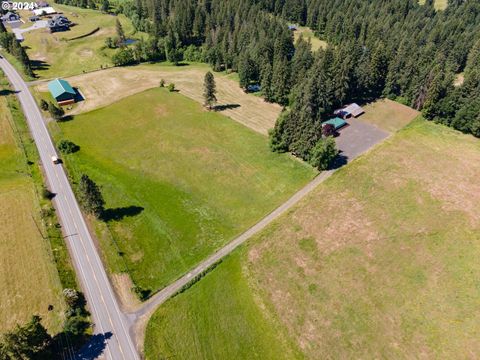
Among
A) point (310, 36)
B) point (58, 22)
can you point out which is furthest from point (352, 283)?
point (58, 22)

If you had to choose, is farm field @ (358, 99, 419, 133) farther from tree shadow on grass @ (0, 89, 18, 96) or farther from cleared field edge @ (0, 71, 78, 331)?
tree shadow on grass @ (0, 89, 18, 96)

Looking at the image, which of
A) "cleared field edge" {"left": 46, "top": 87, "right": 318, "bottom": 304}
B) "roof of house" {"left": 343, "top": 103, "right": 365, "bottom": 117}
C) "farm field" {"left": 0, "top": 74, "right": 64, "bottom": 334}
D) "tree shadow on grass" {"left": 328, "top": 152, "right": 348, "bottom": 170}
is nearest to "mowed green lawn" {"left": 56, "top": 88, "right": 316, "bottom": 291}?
"cleared field edge" {"left": 46, "top": 87, "right": 318, "bottom": 304}

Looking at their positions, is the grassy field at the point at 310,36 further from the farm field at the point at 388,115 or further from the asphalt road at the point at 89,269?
the asphalt road at the point at 89,269

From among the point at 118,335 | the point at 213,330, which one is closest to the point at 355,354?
the point at 213,330

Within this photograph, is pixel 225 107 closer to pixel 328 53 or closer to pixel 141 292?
pixel 328 53

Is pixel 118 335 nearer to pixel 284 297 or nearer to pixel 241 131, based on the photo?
pixel 284 297

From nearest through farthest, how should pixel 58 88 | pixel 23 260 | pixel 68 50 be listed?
pixel 23 260
pixel 58 88
pixel 68 50
